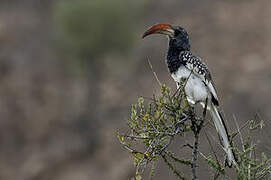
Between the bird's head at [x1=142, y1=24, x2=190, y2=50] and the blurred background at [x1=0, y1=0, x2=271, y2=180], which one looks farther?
the blurred background at [x1=0, y1=0, x2=271, y2=180]

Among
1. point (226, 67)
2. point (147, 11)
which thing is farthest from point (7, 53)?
point (226, 67)

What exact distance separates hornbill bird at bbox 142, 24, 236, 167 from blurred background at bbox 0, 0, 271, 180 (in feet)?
39.0

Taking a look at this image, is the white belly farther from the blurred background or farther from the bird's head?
the blurred background

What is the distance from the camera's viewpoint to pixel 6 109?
21.4 m

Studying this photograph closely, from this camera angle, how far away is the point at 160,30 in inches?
230

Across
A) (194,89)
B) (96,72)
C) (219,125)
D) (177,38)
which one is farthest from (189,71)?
(96,72)

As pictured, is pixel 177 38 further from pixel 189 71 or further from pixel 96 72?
pixel 96 72

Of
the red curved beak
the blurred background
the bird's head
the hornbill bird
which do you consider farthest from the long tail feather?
the blurred background

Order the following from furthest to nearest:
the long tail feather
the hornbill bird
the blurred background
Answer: the blurred background, the hornbill bird, the long tail feather

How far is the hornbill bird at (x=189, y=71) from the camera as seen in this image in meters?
5.85

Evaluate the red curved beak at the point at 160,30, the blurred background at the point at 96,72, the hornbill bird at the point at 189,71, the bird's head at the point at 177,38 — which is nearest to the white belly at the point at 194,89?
the hornbill bird at the point at 189,71

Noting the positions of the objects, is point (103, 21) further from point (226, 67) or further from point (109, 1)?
point (226, 67)

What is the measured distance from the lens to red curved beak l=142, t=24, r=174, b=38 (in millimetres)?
5547

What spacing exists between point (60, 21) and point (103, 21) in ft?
6.13
